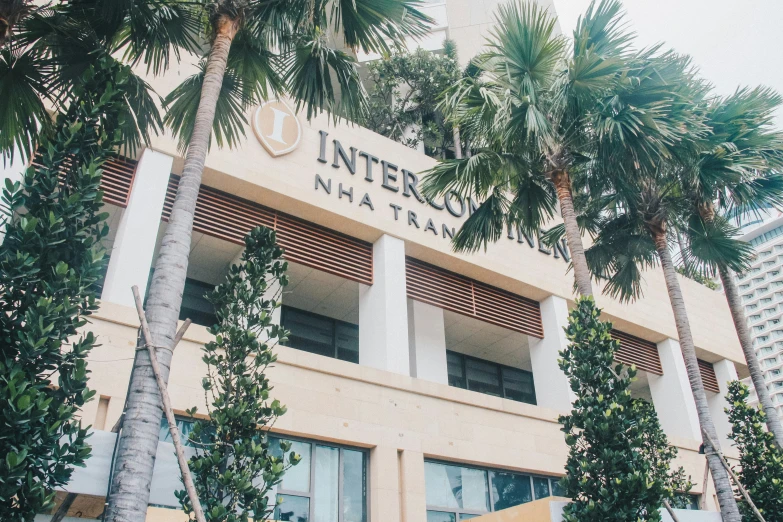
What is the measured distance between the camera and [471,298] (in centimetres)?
1417

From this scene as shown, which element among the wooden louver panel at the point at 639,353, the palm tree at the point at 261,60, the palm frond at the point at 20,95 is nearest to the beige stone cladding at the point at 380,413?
the palm frond at the point at 20,95

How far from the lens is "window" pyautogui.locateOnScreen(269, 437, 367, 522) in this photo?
30.1 ft

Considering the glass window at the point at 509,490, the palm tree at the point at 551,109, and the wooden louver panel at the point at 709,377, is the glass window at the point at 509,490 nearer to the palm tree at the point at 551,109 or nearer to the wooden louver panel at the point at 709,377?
the palm tree at the point at 551,109

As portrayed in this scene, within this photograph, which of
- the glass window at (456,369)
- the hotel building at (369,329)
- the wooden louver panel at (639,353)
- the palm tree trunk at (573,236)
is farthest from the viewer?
the wooden louver panel at (639,353)

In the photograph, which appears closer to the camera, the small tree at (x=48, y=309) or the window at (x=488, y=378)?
the small tree at (x=48, y=309)

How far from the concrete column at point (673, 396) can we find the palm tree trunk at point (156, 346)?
14.4 meters

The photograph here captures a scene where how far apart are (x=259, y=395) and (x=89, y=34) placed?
419 cm

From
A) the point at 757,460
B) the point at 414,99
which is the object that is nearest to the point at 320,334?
the point at 757,460

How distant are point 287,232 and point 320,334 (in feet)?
11.4

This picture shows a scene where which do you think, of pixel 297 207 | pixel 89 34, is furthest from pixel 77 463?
pixel 297 207

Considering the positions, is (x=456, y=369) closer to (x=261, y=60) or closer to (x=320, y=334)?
(x=320, y=334)

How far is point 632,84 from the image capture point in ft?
30.6

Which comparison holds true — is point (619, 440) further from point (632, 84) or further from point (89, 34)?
point (89, 34)

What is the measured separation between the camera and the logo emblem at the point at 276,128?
1185 cm
